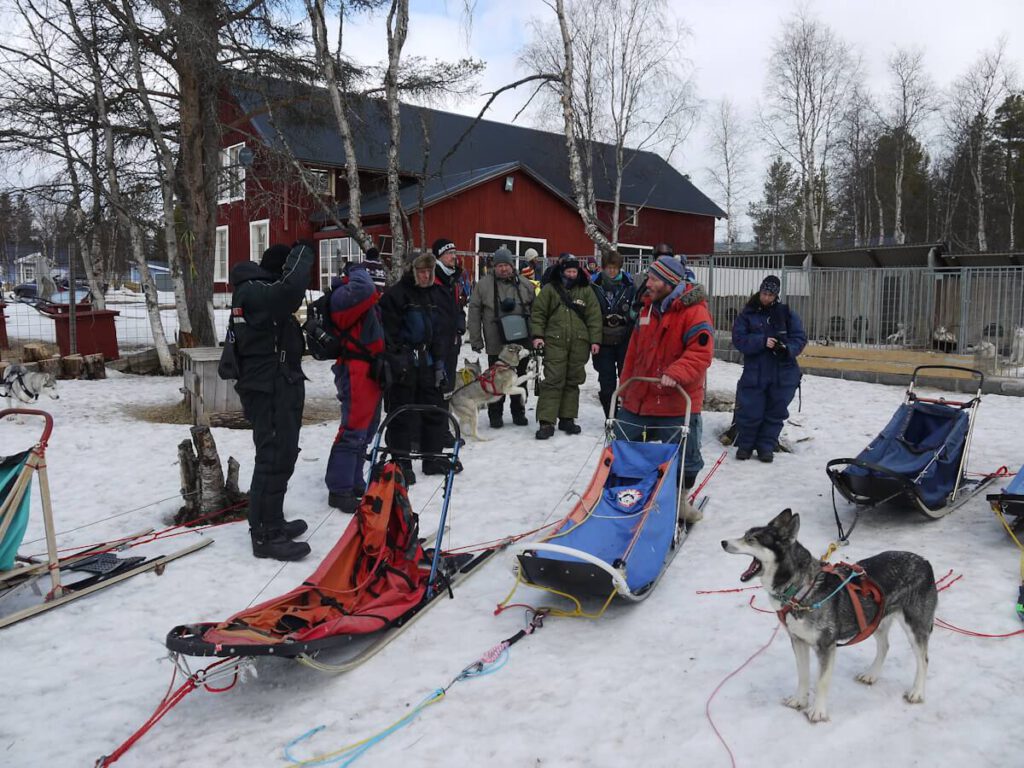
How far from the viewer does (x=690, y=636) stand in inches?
145

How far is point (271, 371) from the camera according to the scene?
456 cm

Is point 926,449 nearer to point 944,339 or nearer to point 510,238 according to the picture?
point 944,339

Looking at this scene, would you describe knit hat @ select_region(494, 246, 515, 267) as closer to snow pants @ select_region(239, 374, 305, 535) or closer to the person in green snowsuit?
the person in green snowsuit

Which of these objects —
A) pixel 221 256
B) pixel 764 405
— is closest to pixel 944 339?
pixel 764 405

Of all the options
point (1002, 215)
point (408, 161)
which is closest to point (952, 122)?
point (1002, 215)

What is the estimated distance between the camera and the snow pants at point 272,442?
4594mm

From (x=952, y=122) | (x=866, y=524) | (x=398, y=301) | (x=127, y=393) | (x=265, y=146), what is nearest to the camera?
(x=866, y=524)

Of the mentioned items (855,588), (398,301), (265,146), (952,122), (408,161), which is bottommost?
(855,588)

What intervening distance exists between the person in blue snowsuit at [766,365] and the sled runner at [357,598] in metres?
3.46

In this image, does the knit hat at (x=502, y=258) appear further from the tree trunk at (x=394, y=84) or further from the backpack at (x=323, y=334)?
the backpack at (x=323, y=334)

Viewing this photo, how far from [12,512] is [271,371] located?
1.49 metres

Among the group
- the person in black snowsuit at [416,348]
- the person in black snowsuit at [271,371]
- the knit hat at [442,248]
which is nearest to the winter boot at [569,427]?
the person in black snowsuit at [416,348]

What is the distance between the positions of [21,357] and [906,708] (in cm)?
1362

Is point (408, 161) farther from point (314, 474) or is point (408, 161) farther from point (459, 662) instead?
point (459, 662)
